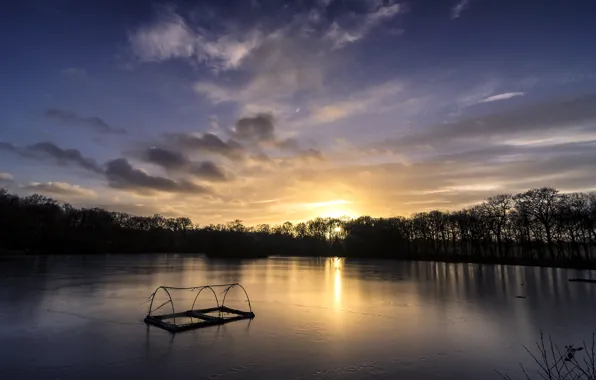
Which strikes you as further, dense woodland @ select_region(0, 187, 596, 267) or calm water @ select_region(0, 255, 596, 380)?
dense woodland @ select_region(0, 187, 596, 267)

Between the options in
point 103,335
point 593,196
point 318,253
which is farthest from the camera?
point 318,253

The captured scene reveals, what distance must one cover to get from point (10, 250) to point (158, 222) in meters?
45.2

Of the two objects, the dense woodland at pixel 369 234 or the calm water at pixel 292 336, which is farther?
the dense woodland at pixel 369 234

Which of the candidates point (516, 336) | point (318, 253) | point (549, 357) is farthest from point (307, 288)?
point (318, 253)

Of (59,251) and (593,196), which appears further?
(59,251)

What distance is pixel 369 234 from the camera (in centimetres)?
9612

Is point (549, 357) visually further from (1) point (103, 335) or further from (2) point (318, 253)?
(2) point (318, 253)

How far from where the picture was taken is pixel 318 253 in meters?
110

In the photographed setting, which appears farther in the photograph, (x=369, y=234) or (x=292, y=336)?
(x=369, y=234)

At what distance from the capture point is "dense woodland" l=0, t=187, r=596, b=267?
56.8 meters

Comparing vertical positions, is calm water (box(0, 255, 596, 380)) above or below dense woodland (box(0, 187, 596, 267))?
below

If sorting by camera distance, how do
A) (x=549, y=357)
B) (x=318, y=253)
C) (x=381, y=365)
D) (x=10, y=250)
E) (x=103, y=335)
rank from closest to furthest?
(x=381, y=365)
(x=549, y=357)
(x=103, y=335)
(x=10, y=250)
(x=318, y=253)

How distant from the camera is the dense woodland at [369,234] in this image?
186ft

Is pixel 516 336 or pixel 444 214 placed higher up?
pixel 444 214
